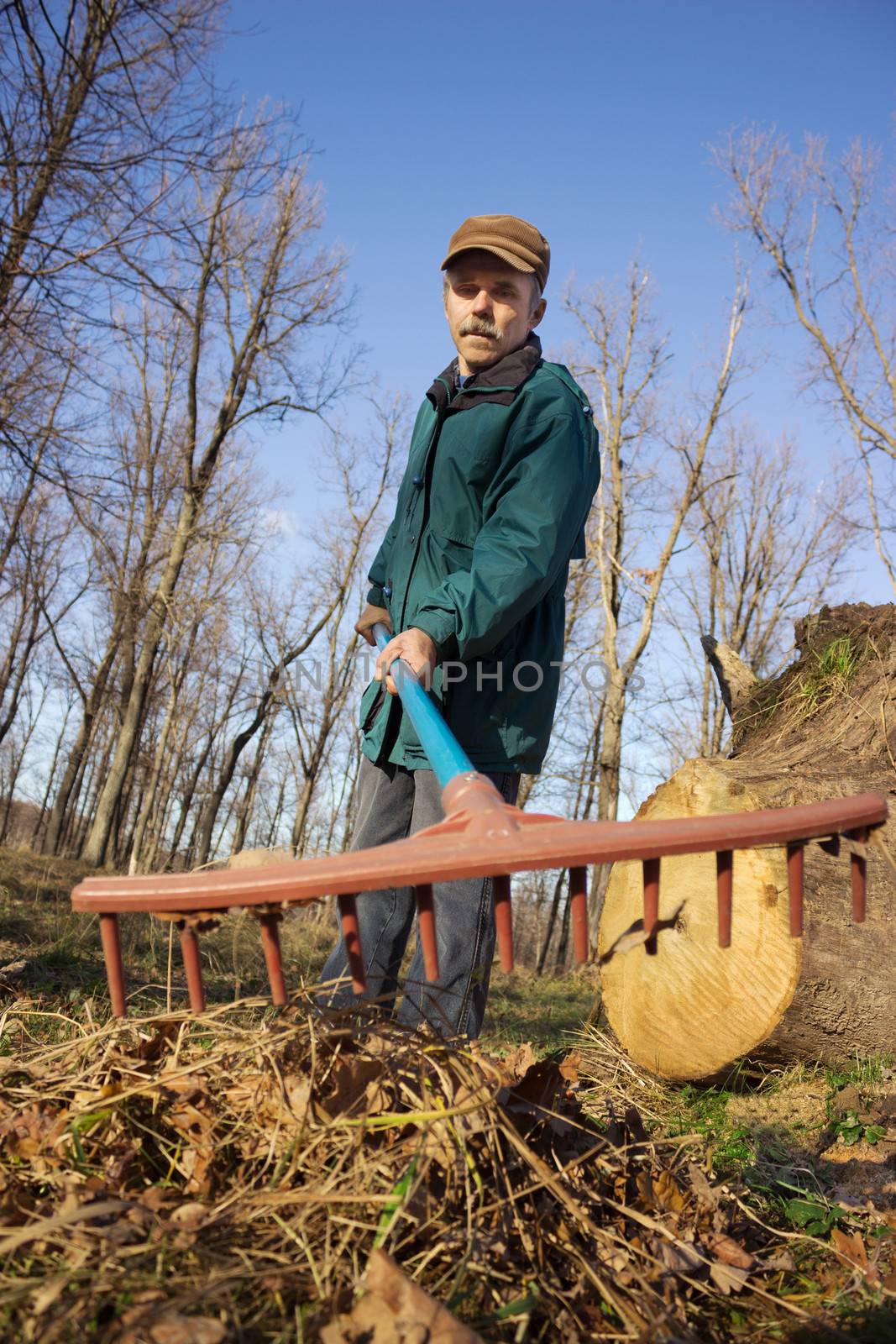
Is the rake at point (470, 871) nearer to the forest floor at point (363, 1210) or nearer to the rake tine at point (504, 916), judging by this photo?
the rake tine at point (504, 916)

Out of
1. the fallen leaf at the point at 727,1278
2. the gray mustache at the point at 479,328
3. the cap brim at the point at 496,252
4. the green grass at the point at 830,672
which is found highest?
the cap brim at the point at 496,252

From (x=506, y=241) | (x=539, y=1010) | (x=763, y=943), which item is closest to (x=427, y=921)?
(x=506, y=241)

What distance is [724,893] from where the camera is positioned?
1445mm

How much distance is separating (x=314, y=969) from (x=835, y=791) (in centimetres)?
587

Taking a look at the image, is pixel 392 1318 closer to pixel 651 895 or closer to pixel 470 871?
pixel 470 871

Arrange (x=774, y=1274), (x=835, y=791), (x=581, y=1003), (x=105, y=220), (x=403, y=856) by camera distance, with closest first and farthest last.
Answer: (x=403, y=856), (x=774, y=1274), (x=835, y=791), (x=105, y=220), (x=581, y=1003)

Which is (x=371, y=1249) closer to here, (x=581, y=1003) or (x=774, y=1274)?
(x=774, y=1274)

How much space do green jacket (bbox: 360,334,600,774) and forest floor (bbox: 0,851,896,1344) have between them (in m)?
0.89

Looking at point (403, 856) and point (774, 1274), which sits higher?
point (403, 856)

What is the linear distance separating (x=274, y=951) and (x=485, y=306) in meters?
1.95

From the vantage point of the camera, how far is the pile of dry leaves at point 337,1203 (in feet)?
3.42

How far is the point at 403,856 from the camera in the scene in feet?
4.25

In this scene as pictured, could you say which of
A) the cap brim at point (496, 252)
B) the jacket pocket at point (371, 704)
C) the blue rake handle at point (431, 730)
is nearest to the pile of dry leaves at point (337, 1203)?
the blue rake handle at point (431, 730)

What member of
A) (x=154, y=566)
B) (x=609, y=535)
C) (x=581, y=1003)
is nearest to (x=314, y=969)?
(x=581, y=1003)
